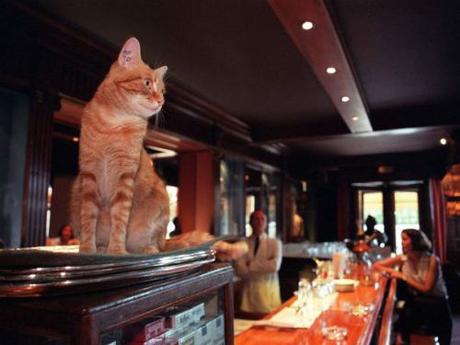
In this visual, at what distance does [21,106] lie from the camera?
290cm

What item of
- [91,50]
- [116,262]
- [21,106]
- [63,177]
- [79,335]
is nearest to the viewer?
[79,335]

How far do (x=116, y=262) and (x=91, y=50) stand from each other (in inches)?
123

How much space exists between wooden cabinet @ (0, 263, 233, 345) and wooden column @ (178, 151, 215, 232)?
4898mm

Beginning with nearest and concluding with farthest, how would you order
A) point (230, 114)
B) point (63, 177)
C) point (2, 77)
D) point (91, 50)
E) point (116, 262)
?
point (116, 262), point (2, 77), point (91, 50), point (230, 114), point (63, 177)

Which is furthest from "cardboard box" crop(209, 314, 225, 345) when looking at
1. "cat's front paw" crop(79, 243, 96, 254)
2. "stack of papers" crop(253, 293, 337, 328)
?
"stack of papers" crop(253, 293, 337, 328)

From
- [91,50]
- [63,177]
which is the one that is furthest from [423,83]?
[63,177]

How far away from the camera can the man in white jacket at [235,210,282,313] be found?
4.38 m

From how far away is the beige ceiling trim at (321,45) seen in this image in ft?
7.91

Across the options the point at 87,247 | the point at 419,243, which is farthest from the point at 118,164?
the point at 419,243

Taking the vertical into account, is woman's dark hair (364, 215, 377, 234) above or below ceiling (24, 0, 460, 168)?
below

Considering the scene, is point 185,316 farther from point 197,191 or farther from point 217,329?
point 197,191

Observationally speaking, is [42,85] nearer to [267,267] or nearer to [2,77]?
[2,77]

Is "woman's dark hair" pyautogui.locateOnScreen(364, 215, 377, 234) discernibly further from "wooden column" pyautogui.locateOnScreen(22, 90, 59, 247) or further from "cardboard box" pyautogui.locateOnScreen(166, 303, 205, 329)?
"cardboard box" pyautogui.locateOnScreen(166, 303, 205, 329)

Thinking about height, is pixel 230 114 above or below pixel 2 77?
above
